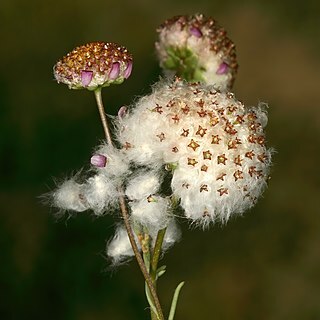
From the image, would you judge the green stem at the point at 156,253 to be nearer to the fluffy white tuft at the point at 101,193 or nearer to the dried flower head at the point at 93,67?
the fluffy white tuft at the point at 101,193

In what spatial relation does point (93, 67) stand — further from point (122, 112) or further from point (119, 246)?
point (119, 246)

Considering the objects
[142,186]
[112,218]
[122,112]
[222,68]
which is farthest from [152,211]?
[112,218]

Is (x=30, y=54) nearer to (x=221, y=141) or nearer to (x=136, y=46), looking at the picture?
(x=136, y=46)

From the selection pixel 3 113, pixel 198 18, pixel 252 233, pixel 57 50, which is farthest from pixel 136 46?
pixel 198 18

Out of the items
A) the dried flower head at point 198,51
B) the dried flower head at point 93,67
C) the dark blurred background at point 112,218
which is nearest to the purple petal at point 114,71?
the dried flower head at point 93,67

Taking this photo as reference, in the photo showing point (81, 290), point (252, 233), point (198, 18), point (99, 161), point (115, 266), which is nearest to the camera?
point (99, 161)

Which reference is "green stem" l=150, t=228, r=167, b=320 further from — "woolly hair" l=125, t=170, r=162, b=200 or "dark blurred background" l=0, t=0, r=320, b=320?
"dark blurred background" l=0, t=0, r=320, b=320

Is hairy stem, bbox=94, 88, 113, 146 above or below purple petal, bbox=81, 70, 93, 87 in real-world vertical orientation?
below

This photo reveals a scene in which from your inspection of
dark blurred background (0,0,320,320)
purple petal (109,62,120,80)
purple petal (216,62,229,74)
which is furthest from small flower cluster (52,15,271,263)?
dark blurred background (0,0,320,320)
